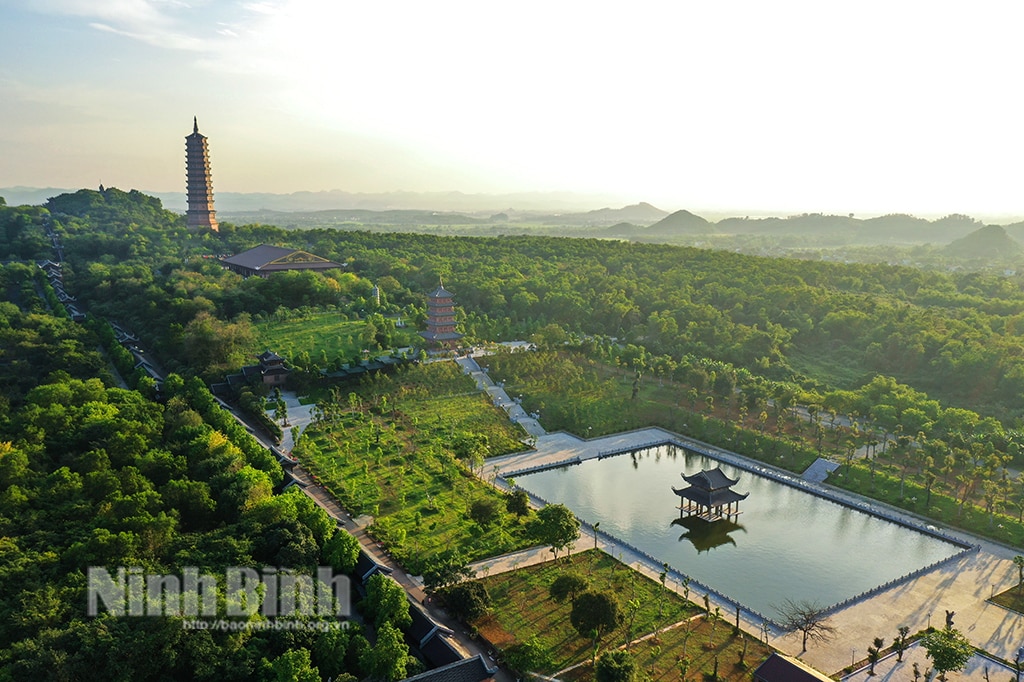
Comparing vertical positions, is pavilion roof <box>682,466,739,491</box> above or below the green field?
below

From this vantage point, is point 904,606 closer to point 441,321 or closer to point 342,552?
point 342,552

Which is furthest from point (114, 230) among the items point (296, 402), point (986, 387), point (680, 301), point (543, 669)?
point (986, 387)

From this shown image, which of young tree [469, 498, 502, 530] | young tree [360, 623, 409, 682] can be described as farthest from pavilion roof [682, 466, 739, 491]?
young tree [360, 623, 409, 682]

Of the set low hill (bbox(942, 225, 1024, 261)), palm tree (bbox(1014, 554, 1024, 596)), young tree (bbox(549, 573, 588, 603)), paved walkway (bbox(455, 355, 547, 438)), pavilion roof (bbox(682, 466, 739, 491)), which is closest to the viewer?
young tree (bbox(549, 573, 588, 603))

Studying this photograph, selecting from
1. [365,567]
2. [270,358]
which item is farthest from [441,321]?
[365,567]

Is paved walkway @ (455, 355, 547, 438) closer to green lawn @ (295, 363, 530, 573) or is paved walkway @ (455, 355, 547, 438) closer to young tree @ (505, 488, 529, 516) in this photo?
green lawn @ (295, 363, 530, 573)

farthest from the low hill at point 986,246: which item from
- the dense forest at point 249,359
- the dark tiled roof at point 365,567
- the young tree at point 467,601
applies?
the dark tiled roof at point 365,567
